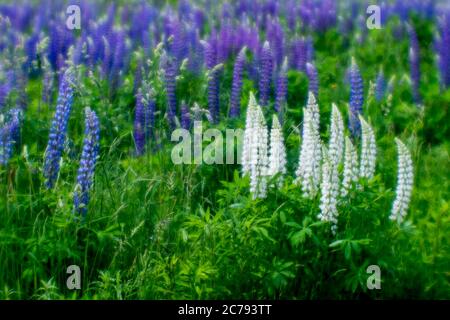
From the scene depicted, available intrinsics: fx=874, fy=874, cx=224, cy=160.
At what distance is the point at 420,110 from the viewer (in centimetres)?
642

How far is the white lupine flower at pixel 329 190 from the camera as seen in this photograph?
4090mm

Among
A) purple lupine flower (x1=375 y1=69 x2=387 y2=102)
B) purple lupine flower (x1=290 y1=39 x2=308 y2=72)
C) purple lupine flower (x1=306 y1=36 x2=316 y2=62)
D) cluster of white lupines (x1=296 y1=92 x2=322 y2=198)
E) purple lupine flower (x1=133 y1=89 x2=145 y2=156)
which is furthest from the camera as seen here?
purple lupine flower (x1=306 y1=36 x2=316 y2=62)

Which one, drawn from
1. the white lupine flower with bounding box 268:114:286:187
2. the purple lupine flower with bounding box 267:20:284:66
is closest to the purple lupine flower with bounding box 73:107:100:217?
the white lupine flower with bounding box 268:114:286:187

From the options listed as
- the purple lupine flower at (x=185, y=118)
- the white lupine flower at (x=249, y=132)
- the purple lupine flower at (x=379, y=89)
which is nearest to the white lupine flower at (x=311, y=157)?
the white lupine flower at (x=249, y=132)

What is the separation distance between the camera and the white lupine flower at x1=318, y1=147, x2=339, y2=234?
4.09 meters

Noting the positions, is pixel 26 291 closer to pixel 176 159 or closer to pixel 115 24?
pixel 176 159

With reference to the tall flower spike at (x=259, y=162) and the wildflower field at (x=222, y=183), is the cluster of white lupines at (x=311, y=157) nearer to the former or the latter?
the wildflower field at (x=222, y=183)

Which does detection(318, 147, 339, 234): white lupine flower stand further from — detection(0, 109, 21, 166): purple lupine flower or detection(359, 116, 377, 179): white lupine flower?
detection(0, 109, 21, 166): purple lupine flower

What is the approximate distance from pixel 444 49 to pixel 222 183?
325 cm

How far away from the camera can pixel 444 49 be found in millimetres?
7203

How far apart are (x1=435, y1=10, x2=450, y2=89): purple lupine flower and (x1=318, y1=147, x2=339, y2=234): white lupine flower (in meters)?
3.14

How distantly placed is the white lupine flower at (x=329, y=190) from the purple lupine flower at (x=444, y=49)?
3142 millimetres

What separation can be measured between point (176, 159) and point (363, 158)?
1.23 meters

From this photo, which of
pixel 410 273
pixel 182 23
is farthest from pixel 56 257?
pixel 182 23
